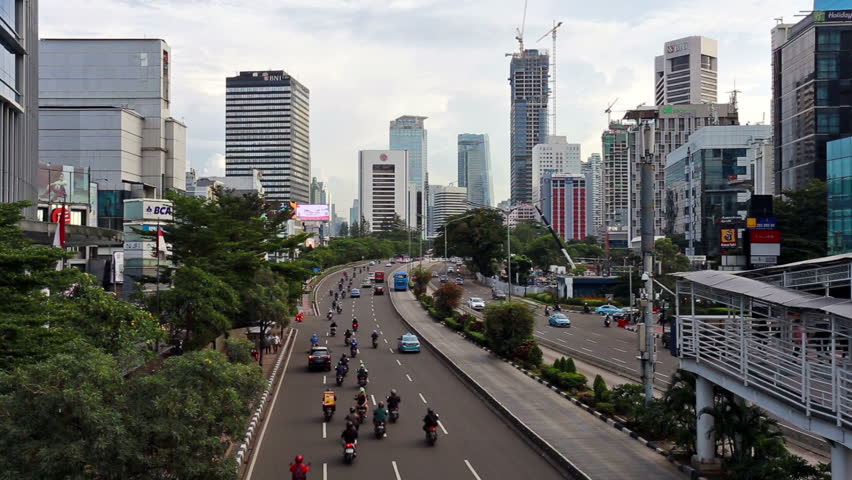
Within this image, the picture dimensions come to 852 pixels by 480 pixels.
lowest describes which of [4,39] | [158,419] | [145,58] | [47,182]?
[158,419]

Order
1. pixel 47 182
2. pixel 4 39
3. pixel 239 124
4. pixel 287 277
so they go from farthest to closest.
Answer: pixel 239 124 → pixel 47 182 → pixel 287 277 → pixel 4 39

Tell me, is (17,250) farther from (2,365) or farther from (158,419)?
(158,419)

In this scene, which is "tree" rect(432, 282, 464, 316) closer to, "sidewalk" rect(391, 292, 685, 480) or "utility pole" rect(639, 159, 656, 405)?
"sidewalk" rect(391, 292, 685, 480)

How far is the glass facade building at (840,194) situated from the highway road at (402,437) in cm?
3379

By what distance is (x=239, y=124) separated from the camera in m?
198

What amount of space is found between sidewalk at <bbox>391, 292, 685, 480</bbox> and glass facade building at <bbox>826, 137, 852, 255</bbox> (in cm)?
3007

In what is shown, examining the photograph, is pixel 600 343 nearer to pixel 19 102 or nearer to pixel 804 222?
pixel 804 222

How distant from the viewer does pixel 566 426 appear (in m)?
24.4

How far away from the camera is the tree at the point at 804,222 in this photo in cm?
6031

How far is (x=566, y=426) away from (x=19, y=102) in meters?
29.5

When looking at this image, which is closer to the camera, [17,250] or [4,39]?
[17,250]

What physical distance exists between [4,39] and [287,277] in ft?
72.8

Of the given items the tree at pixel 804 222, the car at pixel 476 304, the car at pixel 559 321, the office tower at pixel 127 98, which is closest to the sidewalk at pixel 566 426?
the car at pixel 559 321

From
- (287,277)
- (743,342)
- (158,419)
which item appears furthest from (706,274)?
(287,277)
